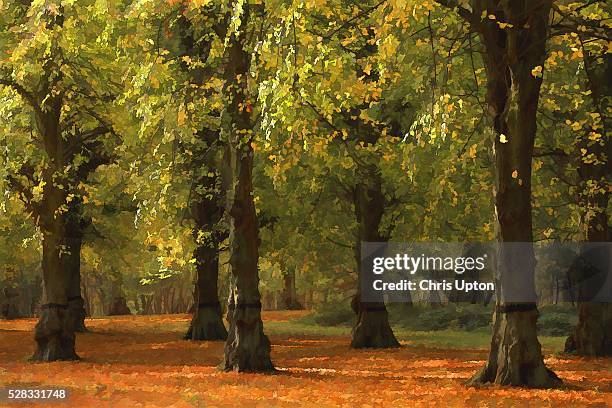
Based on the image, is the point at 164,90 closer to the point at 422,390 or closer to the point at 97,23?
the point at 97,23

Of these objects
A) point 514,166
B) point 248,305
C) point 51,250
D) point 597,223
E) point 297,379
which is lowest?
point 297,379

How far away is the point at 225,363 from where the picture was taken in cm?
1930

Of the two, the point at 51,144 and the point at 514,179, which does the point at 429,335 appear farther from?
the point at 514,179

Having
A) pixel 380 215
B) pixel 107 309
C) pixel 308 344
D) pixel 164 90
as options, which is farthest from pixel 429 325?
→ pixel 107 309

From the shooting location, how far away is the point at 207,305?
33375 mm

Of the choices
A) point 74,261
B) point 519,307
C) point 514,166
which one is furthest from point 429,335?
point 514,166

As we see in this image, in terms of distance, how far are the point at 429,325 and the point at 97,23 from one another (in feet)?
85.8

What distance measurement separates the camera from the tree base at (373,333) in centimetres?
2820

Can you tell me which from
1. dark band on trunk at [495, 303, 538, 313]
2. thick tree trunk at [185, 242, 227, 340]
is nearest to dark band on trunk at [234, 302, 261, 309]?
dark band on trunk at [495, 303, 538, 313]

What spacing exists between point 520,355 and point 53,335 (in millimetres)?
13235

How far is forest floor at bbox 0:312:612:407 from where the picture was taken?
1399cm

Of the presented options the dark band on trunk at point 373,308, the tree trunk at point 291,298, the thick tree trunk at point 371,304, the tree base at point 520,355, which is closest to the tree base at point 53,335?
the thick tree trunk at point 371,304

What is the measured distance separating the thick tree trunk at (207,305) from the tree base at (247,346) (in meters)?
13.5

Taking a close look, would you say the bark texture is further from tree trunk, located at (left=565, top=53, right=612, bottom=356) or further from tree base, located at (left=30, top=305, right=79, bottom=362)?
tree trunk, located at (left=565, top=53, right=612, bottom=356)
